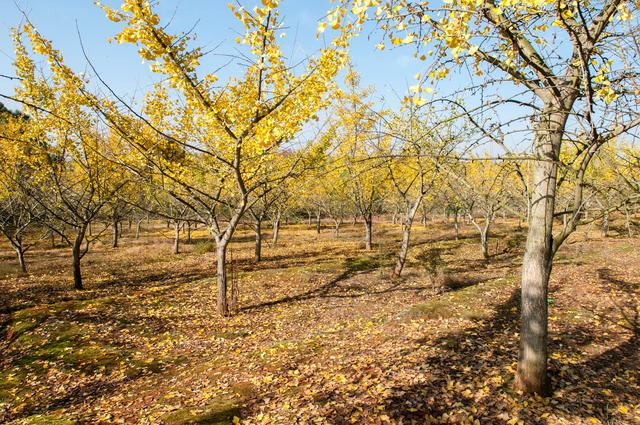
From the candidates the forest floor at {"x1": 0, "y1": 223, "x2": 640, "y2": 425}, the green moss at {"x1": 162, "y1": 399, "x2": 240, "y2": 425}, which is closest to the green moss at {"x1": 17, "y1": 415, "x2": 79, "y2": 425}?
the forest floor at {"x1": 0, "y1": 223, "x2": 640, "y2": 425}

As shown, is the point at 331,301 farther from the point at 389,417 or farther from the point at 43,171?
the point at 43,171

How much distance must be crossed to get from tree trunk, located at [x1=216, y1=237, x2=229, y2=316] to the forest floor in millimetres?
381

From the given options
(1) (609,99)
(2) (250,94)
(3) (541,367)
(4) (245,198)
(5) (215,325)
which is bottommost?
(5) (215,325)

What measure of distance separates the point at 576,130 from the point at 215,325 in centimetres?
958

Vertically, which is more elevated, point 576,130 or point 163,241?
point 576,130

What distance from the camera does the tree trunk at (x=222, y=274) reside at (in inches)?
416

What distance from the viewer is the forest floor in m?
5.18

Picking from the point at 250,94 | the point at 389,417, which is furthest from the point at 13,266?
the point at 389,417

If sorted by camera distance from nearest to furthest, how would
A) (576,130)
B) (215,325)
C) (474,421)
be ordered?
(576,130) → (474,421) → (215,325)

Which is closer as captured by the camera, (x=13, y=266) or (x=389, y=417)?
(x=389, y=417)

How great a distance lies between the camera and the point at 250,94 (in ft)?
25.7

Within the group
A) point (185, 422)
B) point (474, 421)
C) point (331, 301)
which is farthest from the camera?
point (331, 301)

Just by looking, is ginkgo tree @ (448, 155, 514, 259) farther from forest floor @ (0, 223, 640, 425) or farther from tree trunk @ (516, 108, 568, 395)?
forest floor @ (0, 223, 640, 425)

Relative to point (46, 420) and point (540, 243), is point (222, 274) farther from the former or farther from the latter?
point (540, 243)
